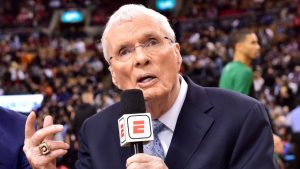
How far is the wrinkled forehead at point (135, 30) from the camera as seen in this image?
2338 millimetres

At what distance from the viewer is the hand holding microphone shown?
1.90 metres

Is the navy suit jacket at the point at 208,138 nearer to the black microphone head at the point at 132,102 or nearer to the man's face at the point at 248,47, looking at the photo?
the black microphone head at the point at 132,102

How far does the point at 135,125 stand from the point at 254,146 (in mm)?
533

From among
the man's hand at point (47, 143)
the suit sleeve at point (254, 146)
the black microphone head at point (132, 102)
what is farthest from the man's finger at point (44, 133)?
the suit sleeve at point (254, 146)

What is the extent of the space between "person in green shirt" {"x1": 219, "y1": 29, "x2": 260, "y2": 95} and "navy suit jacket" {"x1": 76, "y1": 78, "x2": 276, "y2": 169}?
2.73m

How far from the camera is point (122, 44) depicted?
2359 mm

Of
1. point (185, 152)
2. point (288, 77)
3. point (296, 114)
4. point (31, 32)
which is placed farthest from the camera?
point (31, 32)

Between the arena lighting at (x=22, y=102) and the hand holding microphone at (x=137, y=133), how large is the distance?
6.53ft

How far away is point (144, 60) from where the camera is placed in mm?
2285

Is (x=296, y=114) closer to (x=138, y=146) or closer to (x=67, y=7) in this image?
(x=138, y=146)

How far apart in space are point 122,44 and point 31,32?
2172 centimetres

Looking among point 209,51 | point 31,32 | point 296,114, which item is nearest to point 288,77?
point 209,51

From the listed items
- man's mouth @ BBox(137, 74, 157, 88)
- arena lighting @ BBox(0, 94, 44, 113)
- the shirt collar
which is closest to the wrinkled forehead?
man's mouth @ BBox(137, 74, 157, 88)

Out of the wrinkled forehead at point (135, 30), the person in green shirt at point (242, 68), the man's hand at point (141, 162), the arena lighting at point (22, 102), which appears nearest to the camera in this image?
the man's hand at point (141, 162)
